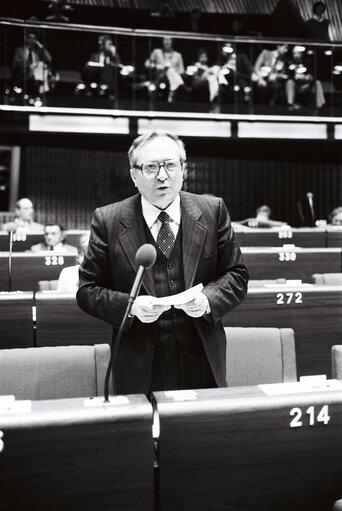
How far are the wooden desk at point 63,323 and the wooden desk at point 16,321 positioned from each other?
0.15 ft

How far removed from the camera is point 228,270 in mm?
1871


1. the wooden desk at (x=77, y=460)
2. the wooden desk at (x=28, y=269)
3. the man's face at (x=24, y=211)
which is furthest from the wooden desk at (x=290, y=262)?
the wooden desk at (x=77, y=460)

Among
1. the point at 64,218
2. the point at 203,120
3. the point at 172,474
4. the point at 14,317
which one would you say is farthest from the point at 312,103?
the point at 172,474

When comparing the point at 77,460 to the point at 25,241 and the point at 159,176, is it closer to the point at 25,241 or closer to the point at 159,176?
the point at 159,176

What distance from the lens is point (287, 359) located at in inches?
102

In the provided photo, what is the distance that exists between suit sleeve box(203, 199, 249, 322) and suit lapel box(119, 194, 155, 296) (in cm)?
16

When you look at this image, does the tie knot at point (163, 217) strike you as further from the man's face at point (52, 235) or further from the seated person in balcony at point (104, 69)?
the seated person in balcony at point (104, 69)

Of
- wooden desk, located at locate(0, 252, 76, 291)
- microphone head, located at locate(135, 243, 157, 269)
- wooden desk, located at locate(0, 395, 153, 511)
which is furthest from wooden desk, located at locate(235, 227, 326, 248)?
wooden desk, located at locate(0, 395, 153, 511)

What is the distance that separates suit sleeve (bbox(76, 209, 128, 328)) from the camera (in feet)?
5.76

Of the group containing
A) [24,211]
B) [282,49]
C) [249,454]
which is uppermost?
[282,49]

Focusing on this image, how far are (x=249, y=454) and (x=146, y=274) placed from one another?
1.89 feet

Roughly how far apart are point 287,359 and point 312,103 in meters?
8.67

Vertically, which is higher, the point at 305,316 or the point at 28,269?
the point at 28,269

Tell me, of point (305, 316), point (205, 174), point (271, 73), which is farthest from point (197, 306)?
point (205, 174)
